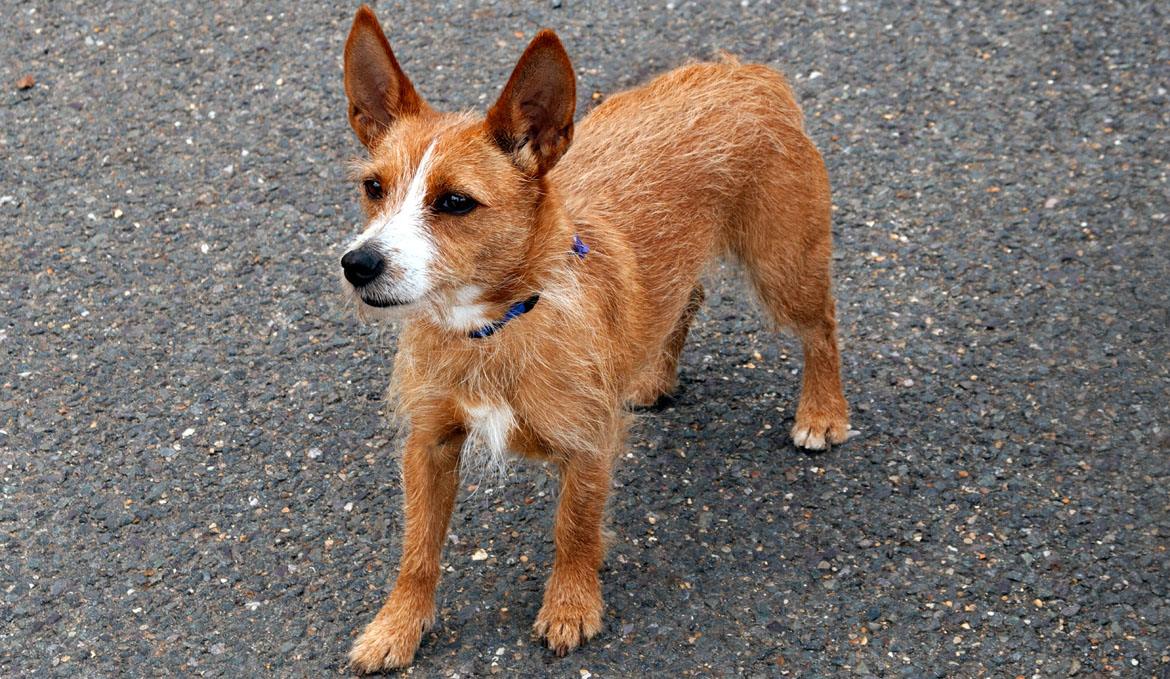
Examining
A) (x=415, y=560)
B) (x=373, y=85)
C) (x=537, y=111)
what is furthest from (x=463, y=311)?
(x=415, y=560)

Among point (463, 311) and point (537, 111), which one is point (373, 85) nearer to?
point (537, 111)

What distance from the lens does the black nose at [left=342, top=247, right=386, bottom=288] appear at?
337 centimetres

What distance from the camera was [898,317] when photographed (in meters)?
5.59

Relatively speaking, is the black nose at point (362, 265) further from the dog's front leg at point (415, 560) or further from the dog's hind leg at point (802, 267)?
the dog's hind leg at point (802, 267)

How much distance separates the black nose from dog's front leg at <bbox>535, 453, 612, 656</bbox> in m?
1.04

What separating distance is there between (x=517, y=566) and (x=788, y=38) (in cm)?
389

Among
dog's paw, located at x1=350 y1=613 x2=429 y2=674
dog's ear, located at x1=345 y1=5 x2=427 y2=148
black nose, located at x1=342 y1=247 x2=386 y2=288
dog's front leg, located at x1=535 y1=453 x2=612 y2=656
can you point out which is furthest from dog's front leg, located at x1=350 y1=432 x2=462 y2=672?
dog's ear, located at x1=345 y1=5 x2=427 y2=148

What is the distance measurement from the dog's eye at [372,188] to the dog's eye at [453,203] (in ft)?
0.77

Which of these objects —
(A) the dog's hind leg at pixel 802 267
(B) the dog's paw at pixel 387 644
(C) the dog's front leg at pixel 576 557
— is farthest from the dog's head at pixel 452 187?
(A) the dog's hind leg at pixel 802 267

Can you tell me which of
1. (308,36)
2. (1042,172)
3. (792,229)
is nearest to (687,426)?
(792,229)

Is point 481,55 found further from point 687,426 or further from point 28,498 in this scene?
point 28,498

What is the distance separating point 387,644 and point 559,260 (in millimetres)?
1431

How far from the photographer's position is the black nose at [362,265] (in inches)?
133

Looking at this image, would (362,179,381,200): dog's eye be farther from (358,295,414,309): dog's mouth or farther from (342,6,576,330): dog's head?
(358,295,414,309): dog's mouth
